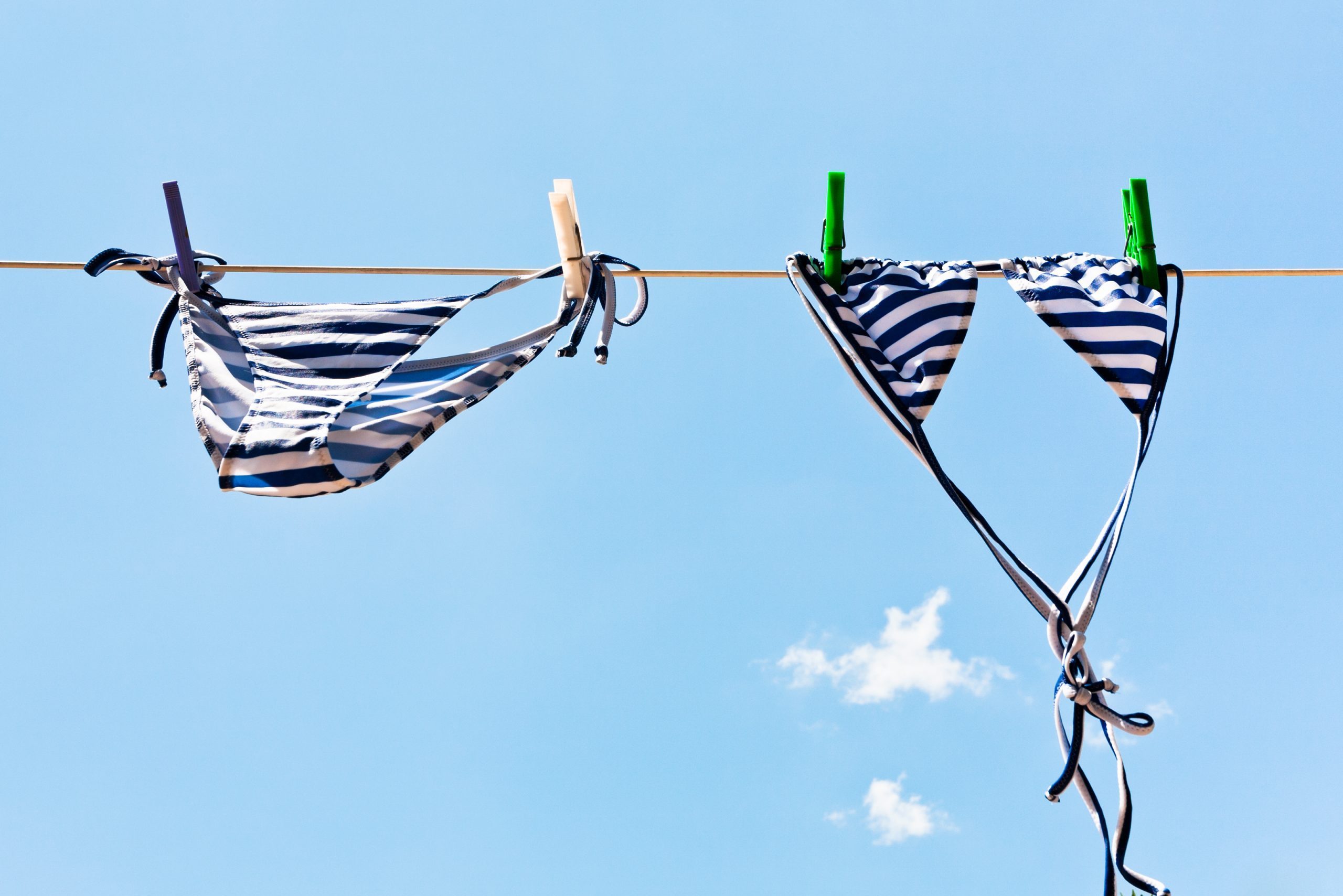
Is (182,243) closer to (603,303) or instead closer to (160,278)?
(160,278)

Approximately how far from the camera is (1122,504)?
3037 millimetres

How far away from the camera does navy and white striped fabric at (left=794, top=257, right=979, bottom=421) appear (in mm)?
3307

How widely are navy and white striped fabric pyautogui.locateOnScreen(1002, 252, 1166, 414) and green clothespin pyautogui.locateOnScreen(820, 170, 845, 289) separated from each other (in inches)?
22.1

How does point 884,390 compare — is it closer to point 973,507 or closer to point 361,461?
point 973,507

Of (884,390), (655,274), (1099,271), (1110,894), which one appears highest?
(655,274)

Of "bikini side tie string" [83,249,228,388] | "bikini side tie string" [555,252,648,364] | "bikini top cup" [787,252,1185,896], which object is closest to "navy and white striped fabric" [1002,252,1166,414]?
"bikini top cup" [787,252,1185,896]

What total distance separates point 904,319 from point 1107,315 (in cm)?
63

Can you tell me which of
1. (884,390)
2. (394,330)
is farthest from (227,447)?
(884,390)

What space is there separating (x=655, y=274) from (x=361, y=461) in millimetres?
1055

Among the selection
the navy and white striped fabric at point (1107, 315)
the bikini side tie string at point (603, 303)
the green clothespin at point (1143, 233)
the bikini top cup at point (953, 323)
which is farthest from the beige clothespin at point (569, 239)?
the green clothespin at point (1143, 233)

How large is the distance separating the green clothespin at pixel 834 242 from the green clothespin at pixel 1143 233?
982mm

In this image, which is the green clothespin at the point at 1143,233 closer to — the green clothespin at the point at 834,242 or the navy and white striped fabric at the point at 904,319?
the navy and white striped fabric at the point at 904,319

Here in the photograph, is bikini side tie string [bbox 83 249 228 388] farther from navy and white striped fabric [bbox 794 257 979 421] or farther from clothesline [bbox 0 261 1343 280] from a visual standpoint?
navy and white striped fabric [bbox 794 257 979 421]

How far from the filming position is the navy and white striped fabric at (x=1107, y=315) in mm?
3320
